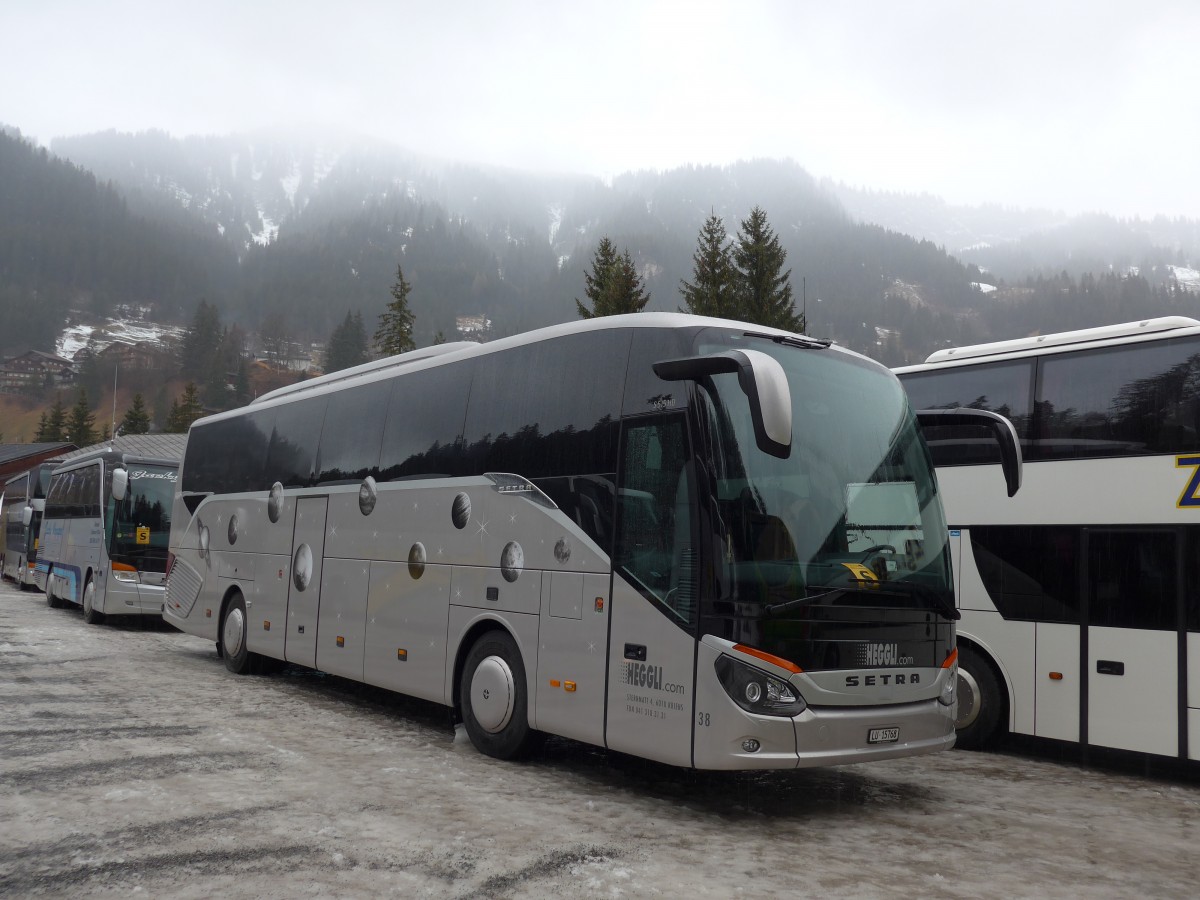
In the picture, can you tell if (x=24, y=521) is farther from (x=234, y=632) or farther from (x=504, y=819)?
(x=504, y=819)

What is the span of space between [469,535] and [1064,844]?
16.9ft

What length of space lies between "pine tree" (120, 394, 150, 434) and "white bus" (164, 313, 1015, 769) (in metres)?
121

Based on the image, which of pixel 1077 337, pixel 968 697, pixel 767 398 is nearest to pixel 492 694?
pixel 767 398

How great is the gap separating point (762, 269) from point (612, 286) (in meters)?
12.8

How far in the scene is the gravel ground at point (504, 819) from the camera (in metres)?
5.31

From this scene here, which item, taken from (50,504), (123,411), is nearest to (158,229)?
(123,411)

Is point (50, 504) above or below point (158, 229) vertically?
below

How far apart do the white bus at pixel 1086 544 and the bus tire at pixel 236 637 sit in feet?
29.4

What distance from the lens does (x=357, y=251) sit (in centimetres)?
18962

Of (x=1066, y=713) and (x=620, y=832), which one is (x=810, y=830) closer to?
(x=620, y=832)

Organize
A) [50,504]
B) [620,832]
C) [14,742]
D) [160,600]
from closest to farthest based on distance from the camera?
[620,832]
[14,742]
[160,600]
[50,504]

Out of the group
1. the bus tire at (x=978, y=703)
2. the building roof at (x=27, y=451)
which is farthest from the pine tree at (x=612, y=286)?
the building roof at (x=27, y=451)

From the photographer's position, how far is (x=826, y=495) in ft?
22.1

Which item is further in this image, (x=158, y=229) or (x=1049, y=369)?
(x=158, y=229)
